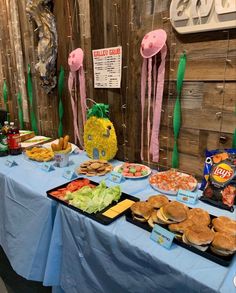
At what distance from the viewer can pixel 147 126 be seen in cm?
129

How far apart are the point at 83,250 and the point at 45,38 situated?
1460mm

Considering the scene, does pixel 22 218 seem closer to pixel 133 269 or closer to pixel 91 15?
pixel 133 269

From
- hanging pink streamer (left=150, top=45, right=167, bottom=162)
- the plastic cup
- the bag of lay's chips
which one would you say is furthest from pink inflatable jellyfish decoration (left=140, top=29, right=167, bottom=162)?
the plastic cup

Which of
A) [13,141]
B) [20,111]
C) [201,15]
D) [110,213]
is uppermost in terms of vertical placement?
[201,15]

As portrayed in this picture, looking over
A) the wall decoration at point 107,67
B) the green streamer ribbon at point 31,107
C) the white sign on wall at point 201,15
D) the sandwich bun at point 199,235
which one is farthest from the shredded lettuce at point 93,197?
the green streamer ribbon at point 31,107

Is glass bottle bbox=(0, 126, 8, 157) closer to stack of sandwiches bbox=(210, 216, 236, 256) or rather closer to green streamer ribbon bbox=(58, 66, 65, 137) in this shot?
green streamer ribbon bbox=(58, 66, 65, 137)

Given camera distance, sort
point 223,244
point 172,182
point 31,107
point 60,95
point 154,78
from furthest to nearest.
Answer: point 31,107 < point 60,95 < point 154,78 < point 172,182 < point 223,244

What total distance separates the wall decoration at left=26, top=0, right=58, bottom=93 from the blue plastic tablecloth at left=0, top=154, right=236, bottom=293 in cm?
71

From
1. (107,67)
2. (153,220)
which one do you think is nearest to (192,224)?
(153,220)

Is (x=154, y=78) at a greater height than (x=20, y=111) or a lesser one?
greater

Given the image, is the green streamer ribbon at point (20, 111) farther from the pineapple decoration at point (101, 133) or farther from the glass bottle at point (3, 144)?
the pineapple decoration at point (101, 133)

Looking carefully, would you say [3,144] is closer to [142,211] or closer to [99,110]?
[99,110]

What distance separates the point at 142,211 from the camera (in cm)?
83

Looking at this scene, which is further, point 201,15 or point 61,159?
point 61,159
